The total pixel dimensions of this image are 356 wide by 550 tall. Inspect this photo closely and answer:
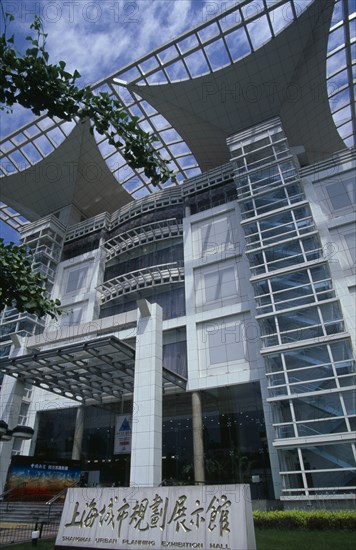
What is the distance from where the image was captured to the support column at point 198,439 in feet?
67.9

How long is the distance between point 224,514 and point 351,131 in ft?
105

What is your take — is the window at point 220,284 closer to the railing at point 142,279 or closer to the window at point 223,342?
the window at point 223,342

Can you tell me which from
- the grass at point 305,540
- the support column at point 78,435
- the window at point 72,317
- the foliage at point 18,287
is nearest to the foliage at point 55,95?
the foliage at point 18,287

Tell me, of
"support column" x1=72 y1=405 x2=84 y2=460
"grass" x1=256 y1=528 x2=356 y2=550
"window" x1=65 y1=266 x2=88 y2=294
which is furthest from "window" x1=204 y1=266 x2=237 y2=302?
"grass" x1=256 y1=528 x2=356 y2=550

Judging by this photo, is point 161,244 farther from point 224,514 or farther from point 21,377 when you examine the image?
point 224,514

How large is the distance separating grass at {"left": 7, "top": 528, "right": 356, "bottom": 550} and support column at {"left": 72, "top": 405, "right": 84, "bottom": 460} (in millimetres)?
14431

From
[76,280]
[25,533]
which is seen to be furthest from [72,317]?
[25,533]

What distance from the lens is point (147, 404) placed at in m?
16.0

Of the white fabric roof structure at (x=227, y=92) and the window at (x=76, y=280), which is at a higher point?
the white fabric roof structure at (x=227, y=92)

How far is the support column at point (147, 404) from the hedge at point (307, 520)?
427 centimetres

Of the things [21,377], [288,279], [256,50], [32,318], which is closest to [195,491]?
[288,279]

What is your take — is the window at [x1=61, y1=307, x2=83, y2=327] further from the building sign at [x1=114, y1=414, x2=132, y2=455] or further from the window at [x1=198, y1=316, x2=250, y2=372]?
the window at [x1=198, y1=316, x2=250, y2=372]

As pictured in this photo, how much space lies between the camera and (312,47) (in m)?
26.1

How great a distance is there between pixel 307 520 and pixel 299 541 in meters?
2.82
